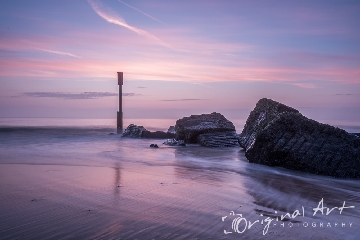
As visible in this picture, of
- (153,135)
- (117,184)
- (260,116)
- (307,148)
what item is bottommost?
(153,135)

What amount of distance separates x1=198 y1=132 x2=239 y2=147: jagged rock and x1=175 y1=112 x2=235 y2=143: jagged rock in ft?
0.92

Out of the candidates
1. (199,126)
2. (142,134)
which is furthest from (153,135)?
(199,126)

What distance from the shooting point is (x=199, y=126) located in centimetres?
Answer: 1262

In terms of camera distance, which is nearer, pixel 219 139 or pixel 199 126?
pixel 219 139

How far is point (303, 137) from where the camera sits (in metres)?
6.38

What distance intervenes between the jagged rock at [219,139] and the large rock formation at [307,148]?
4.14m

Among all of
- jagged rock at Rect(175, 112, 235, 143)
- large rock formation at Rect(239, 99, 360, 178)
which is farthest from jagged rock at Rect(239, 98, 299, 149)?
jagged rock at Rect(175, 112, 235, 143)

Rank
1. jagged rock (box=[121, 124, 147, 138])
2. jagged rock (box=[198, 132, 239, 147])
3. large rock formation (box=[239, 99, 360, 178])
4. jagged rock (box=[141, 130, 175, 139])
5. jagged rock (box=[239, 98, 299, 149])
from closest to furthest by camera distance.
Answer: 1. large rock formation (box=[239, 99, 360, 178])
2. jagged rock (box=[239, 98, 299, 149])
3. jagged rock (box=[198, 132, 239, 147])
4. jagged rock (box=[141, 130, 175, 139])
5. jagged rock (box=[121, 124, 147, 138])

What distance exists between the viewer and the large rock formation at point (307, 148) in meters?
5.94

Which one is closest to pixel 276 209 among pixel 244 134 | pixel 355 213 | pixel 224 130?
pixel 355 213

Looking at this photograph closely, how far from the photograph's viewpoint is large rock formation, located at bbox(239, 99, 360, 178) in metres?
5.94

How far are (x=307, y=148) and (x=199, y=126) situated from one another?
21.7 ft

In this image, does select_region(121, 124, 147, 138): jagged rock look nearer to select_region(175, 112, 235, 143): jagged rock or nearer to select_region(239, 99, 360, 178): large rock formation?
select_region(175, 112, 235, 143): jagged rock

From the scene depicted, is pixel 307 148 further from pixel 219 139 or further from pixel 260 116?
pixel 219 139
